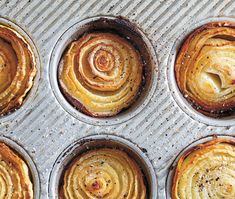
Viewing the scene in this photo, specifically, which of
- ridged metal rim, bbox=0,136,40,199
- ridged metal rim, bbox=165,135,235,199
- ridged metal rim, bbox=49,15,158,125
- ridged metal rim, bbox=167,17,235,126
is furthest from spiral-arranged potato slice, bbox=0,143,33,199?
ridged metal rim, bbox=167,17,235,126

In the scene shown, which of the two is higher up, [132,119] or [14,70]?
[14,70]

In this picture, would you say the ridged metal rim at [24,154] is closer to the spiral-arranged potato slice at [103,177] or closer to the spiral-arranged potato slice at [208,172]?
the spiral-arranged potato slice at [103,177]

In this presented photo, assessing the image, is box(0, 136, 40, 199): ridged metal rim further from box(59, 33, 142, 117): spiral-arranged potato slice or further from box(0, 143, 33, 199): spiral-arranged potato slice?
box(59, 33, 142, 117): spiral-arranged potato slice

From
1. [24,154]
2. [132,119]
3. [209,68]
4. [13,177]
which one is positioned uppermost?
[209,68]

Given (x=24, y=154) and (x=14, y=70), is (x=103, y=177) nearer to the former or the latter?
(x=24, y=154)

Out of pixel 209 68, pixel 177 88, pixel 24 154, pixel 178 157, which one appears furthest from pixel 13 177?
pixel 209 68

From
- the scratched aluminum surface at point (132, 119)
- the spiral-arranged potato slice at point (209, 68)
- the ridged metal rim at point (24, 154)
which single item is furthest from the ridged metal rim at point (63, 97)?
the ridged metal rim at point (24, 154)
